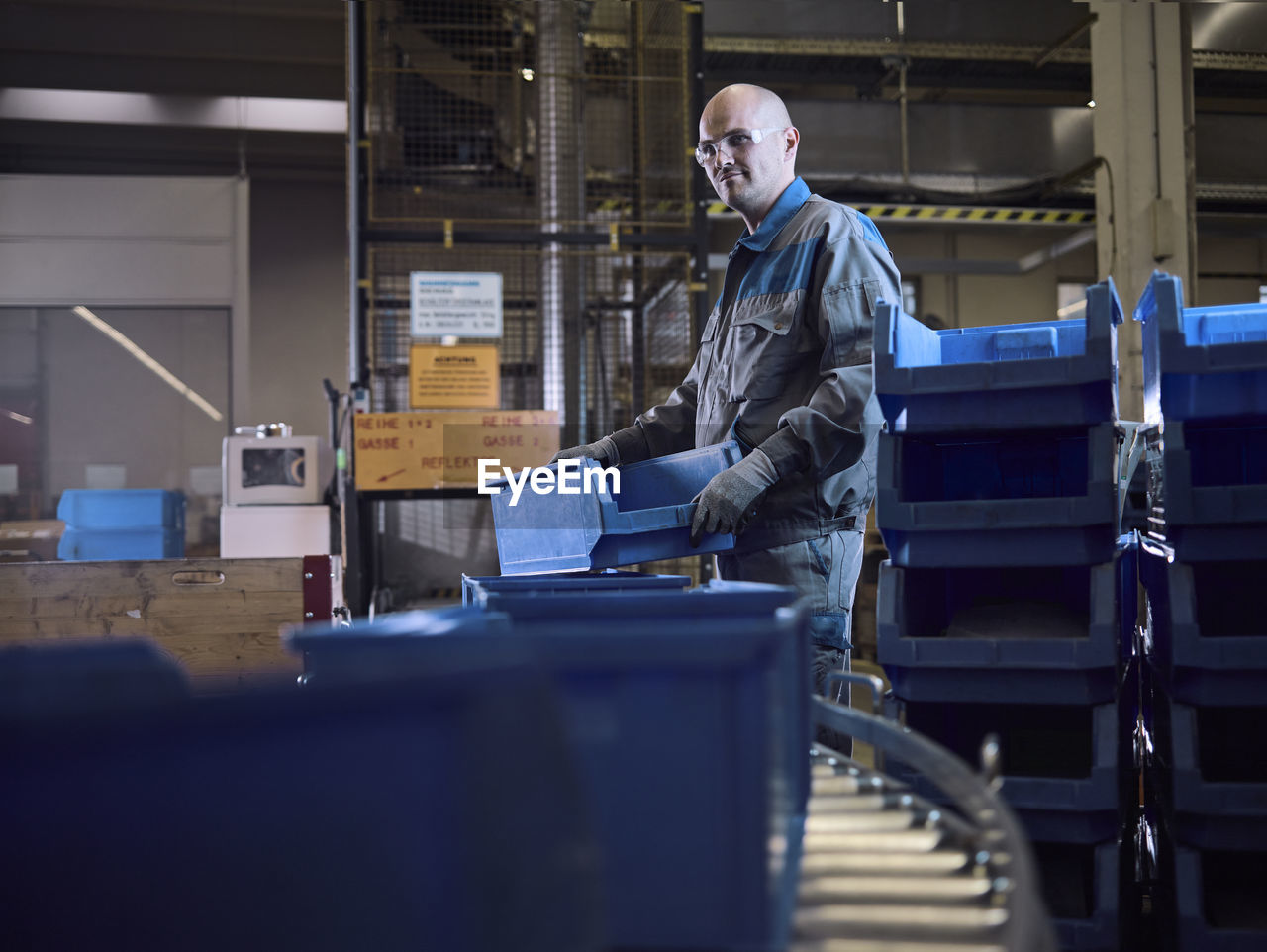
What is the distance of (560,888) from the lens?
515mm

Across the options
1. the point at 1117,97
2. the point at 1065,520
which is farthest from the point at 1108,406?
the point at 1117,97

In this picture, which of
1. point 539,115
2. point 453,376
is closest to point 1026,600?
point 453,376

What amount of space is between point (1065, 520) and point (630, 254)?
175 inches

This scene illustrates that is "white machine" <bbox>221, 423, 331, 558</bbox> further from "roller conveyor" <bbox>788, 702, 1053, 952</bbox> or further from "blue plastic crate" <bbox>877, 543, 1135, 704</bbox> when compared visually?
"roller conveyor" <bbox>788, 702, 1053, 952</bbox>

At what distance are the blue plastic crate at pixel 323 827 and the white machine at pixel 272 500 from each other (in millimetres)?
5176

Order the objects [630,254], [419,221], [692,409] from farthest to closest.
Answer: [630,254]
[419,221]
[692,409]

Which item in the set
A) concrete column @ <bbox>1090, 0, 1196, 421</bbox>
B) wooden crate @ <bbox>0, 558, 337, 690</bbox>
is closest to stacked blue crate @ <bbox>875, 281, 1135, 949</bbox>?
wooden crate @ <bbox>0, 558, 337, 690</bbox>

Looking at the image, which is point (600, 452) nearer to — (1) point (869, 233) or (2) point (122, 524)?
(1) point (869, 233)

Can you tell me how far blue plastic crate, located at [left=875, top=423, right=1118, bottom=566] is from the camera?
5.63 feet

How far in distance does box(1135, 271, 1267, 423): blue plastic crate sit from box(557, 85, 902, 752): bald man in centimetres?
62

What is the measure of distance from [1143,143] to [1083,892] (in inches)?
242

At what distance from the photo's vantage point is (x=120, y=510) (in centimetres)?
570

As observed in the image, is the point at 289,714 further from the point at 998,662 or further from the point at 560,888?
the point at 998,662

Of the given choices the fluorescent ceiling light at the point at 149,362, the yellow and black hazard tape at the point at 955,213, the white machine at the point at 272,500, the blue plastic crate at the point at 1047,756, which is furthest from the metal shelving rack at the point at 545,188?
the blue plastic crate at the point at 1047,756
